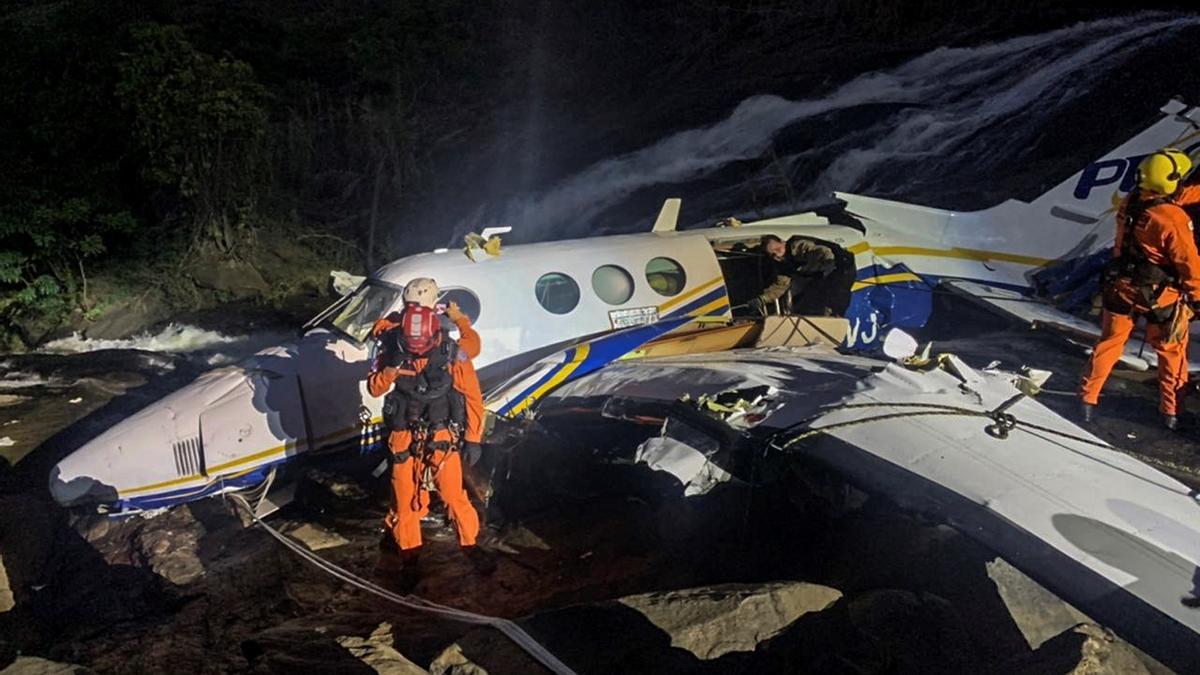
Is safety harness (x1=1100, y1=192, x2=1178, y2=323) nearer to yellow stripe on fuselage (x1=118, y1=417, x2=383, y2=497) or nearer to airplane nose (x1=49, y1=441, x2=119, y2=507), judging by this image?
yellow stripe on fuselage (x1=118, y1=417, x2=383, y2=497)

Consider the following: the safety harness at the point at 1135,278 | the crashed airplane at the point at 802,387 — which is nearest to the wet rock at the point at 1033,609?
the crashed airplane at the point at 802,387

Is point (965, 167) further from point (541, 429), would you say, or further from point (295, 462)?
point (295, 462)

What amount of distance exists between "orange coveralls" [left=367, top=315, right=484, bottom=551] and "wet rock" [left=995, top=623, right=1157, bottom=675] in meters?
4.09

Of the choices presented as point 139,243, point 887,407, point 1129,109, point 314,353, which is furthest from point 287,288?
point 1129,109

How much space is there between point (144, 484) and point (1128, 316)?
8.67 meters

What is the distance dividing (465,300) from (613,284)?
177 cm

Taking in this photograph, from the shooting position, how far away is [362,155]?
2344 centimetres

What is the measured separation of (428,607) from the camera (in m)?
6.28

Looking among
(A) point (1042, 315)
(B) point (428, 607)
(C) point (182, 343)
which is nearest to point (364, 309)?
(B) point (428, 607)

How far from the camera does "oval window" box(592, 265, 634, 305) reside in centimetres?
963

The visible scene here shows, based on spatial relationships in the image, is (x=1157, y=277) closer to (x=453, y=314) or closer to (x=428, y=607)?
(x=453, y=314)

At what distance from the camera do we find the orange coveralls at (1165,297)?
742 cm

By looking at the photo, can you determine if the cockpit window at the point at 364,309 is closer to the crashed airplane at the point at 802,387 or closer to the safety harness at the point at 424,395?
the crashed airplane at the point at 802,387

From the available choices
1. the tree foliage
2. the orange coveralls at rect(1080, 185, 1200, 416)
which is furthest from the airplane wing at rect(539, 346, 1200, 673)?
the tree foliage
